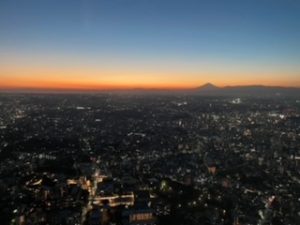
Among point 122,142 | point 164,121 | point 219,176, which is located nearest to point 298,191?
point 219,176

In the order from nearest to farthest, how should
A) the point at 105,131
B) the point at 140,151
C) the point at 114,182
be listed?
the point at 114,182 → the point at 140,151 → the point at 105,131

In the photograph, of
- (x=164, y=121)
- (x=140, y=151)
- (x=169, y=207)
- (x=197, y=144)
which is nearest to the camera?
(x=169, y=207)

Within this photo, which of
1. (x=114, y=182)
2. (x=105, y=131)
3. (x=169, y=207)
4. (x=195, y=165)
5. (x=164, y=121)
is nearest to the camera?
(x=169, y=207)

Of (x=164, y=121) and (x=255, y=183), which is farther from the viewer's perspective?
(x=164, y=121)

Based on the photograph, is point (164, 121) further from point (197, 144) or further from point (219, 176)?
point (219, 176)

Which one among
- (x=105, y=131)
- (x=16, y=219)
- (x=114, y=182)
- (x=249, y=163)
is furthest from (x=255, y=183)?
(x=105, y=131)

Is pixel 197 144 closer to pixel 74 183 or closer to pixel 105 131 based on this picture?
pixel 105 131
